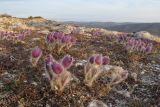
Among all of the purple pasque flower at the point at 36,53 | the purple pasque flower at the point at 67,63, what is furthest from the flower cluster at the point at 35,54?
the purple pasque flower at the point at 67,63

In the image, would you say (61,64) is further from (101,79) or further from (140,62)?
(140,62)

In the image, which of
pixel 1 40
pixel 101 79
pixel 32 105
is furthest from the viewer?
pixel 1 40

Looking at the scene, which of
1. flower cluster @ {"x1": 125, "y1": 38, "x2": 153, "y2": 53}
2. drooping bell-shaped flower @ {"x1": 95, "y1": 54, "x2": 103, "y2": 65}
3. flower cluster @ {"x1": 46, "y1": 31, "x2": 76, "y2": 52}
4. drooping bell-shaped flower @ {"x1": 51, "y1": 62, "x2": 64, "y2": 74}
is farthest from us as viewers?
flower cluster @ {"x1": 125, "y1": 38, "x2": 153, "y2": 53}

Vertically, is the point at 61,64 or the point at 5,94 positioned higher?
the point at 61,64

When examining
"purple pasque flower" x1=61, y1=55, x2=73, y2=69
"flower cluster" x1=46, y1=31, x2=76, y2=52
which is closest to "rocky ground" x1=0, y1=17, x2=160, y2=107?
"flower cluster" x1=46, y1=31, x2=76, y2=52

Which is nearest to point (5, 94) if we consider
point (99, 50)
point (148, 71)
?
point (148, 71)

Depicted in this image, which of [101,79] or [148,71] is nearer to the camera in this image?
[101,79]

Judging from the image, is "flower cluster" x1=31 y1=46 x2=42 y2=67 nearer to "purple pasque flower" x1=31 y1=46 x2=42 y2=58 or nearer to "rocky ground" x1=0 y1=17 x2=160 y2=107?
"purple pasque flower" x1=31 y1=46 x2=42 y2=58
